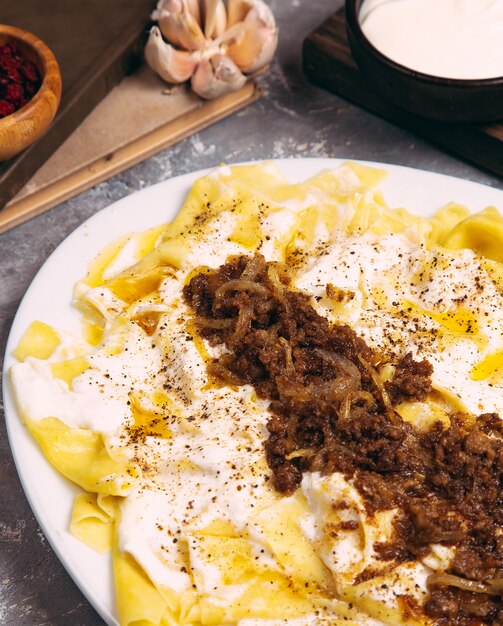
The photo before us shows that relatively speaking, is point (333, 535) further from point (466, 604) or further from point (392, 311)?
point (392, 311)

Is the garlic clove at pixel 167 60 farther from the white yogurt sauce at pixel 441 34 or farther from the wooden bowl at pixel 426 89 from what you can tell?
the white yogurt sauce at pixel 441 34

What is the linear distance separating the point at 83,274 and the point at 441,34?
13.6ft

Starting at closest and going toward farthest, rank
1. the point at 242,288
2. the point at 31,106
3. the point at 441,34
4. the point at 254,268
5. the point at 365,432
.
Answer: the point at 365,432 < the point at 242,288 < the point at 254,268 < the point at 31,106 < the point at 441,34

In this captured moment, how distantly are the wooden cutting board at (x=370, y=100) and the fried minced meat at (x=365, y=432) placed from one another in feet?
9.79

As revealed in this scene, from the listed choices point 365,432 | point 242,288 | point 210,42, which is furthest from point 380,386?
point 210,42

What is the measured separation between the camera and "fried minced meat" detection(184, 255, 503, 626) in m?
5.09

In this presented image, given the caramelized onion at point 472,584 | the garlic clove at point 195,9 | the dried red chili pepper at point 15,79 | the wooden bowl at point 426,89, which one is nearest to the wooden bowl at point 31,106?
the dried red chili pepper at point 15,79

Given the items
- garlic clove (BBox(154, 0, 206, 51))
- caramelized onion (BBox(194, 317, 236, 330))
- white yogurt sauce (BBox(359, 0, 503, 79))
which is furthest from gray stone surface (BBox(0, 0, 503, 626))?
caramelized onion (BBox(194, 317, 236, 330))

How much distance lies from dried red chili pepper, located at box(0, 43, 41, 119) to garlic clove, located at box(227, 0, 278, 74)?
2065 millimetres

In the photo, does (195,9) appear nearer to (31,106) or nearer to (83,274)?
(31,106)

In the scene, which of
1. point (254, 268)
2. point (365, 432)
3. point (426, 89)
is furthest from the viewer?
point (426, 89)

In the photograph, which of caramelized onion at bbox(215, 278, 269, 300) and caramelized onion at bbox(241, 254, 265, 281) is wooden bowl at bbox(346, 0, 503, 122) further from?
caramelized onion at bbox(215, 278, 269, 300)

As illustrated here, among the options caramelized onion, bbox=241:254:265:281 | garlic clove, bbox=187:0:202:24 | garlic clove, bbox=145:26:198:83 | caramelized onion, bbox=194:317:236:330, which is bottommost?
caramelized onion, bbox=194:317:236:330

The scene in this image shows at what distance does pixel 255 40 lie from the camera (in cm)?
846
